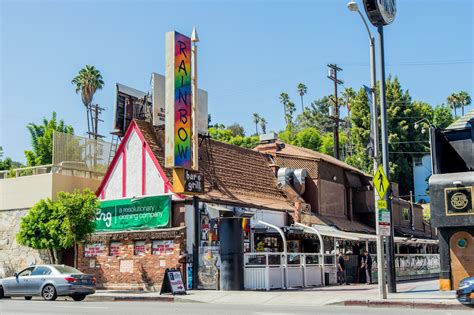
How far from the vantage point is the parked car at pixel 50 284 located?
2114 centimetres

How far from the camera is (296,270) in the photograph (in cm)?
2544

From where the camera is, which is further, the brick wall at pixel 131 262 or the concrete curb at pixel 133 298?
the brick wall at pixel 131 262

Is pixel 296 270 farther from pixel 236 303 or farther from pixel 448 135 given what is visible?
pixel 448 135

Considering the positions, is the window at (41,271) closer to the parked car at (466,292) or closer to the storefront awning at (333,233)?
the storefront awning at (333,233)

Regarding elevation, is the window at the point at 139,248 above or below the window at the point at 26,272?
above

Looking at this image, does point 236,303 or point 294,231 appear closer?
point 236,303

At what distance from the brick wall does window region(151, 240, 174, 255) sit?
3.3 inches

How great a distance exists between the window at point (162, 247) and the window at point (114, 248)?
2131 mm

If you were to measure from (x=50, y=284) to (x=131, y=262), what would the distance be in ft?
19.0

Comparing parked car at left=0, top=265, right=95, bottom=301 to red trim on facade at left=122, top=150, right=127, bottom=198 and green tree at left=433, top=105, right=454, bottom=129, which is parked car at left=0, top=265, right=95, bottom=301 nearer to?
red trim on facade at left=122, top=150, right=127, bottom=198

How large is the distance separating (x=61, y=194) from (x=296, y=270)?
10853mm

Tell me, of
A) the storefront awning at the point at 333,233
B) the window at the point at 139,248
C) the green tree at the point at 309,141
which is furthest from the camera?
the green tree at the point at 309,141

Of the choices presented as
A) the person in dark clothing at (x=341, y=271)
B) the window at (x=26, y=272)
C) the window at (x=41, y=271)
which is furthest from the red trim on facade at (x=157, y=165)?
the person in dark clothing at (x=341, y=271)

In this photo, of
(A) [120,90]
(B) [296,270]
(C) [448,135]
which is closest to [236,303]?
(B) [296,270]
